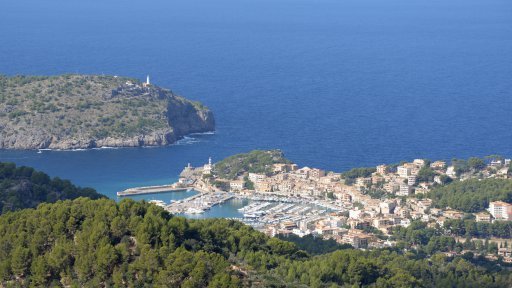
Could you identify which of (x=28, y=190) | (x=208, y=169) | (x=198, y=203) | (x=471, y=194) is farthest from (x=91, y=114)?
(x=28, y=190)

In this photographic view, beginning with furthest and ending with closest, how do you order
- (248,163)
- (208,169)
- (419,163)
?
(248,163), (208,169), (419,163)

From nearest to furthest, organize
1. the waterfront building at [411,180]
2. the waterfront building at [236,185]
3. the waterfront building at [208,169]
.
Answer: the waterfront building at [411,180]
the waterfront building at [236,185]
the waterfront building at [208,169]

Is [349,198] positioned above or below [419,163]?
below

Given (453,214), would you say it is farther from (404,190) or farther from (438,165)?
(438,165)

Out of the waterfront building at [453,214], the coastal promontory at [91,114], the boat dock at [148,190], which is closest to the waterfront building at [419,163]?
the waterfront building at [453,214]

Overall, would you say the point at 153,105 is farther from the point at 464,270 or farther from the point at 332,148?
the point at 464,270

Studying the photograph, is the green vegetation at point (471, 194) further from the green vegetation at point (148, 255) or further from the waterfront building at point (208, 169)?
the green vegetation at point (148, 255)
